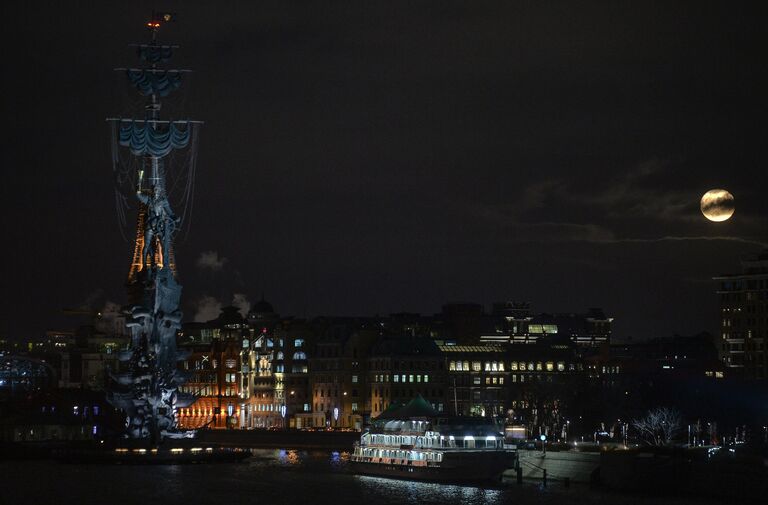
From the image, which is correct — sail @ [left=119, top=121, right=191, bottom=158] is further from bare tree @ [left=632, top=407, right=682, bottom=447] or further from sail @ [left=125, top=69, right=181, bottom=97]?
bare tree @ [left=632, top=407, right=682, bottom=447]

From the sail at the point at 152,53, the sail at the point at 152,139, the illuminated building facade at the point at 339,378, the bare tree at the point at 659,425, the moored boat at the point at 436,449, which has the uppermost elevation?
the sail at the point at 152,53

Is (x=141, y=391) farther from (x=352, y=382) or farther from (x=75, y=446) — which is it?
(x=352, y=382)

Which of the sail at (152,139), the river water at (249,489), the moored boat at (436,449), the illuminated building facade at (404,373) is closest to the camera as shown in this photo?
the river water at (249,489)

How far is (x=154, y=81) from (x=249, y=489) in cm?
5503

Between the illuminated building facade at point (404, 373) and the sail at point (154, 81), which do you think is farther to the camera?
the illuminated building facade at point (404, 373)

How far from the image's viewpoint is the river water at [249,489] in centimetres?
9669

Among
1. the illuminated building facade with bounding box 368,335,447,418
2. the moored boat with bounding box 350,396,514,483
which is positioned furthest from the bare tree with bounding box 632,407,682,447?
the illuminated building facade with bounding box 368,335,447,418

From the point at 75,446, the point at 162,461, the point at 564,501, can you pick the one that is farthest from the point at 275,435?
the point at 564,501

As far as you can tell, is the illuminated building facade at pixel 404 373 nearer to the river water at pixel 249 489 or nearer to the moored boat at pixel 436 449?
the river water at pixel 249 489

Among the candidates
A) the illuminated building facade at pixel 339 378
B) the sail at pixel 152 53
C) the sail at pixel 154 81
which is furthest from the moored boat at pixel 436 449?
the illuminated building facade at pixel 339 378

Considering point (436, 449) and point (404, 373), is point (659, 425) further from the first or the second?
point (404, 373)

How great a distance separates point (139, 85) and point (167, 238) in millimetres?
17875

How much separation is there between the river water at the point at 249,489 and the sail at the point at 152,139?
32.2 m

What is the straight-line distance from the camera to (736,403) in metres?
164
